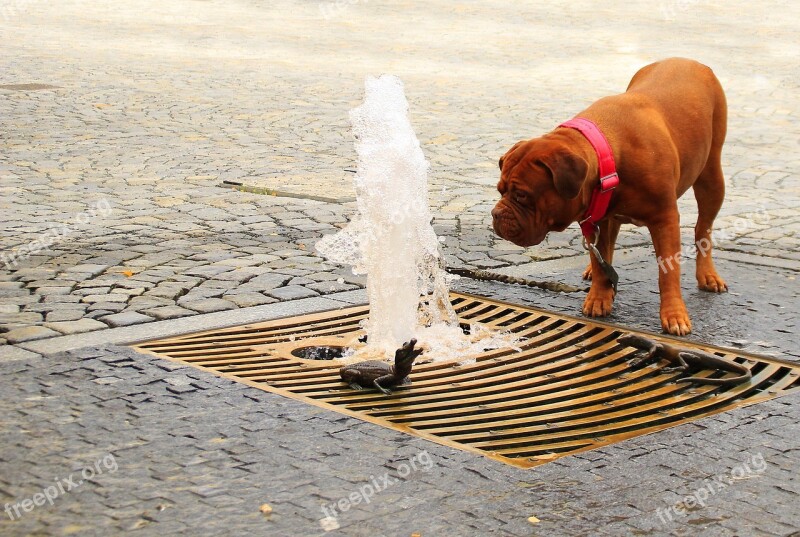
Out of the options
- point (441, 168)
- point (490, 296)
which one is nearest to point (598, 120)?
point (490, 296)

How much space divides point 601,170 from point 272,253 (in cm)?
232

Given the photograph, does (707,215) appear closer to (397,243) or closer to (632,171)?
Result: (632,171)

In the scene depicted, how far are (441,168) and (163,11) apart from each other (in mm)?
15120

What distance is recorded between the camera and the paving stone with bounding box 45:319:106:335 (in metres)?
5.01

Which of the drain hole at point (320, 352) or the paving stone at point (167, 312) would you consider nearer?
the drain hole at point (320, 352)

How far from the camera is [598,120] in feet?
17.3

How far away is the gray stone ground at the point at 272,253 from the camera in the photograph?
3336 millimetres

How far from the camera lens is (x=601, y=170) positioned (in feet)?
16.6
